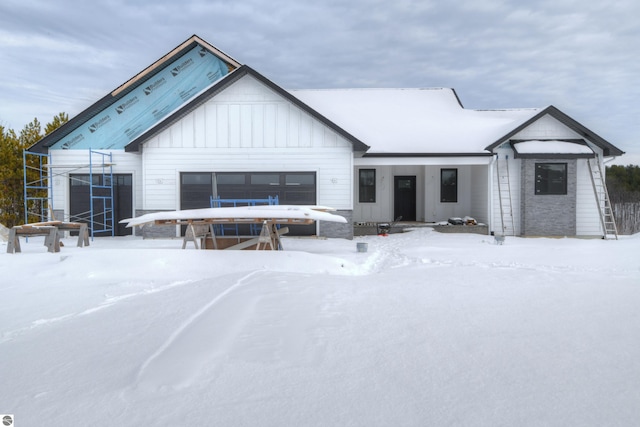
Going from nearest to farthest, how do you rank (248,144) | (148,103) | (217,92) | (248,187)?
(217,92)
(248,144)
(248,187)
(148,103)

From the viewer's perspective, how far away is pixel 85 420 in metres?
2.63

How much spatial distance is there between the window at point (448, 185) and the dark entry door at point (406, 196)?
1.16 meters

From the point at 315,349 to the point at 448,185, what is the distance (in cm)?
1602

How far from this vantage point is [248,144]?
46.2ft

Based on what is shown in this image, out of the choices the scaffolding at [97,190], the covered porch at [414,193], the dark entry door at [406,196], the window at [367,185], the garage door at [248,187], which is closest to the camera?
the garage door at [248,187]

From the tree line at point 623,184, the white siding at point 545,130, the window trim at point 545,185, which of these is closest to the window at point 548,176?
the window trim at point 545,185

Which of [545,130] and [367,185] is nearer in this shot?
[545,130]

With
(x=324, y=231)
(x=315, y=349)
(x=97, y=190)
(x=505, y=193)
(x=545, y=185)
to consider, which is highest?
(x=545, y=185)

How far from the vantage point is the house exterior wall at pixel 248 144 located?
14.0 metres

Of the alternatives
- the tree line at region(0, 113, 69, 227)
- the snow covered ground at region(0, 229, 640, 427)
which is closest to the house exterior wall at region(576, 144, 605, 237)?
the snow covered ground at region(0, 229, 640, 427)

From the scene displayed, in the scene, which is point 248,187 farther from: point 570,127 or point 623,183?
point 623,183

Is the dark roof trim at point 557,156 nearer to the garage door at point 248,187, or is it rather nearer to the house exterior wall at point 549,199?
the house exterior wall at point 549,199

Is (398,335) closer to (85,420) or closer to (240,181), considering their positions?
(85,420)

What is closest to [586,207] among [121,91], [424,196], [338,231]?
[424,196]
